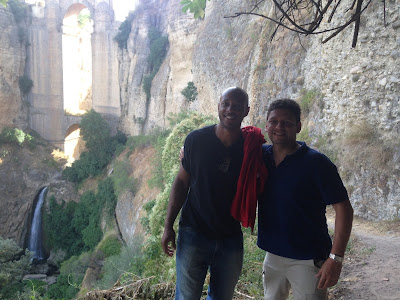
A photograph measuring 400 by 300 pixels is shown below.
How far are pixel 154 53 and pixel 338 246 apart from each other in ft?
76.0

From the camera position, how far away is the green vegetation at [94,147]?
22.8 m

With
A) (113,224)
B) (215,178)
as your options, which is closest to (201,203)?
(215,178)

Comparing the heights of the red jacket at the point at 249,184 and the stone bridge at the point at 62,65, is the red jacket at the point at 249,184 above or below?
below

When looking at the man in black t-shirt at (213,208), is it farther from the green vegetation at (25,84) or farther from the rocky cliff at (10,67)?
the green vegetation at (25,84)

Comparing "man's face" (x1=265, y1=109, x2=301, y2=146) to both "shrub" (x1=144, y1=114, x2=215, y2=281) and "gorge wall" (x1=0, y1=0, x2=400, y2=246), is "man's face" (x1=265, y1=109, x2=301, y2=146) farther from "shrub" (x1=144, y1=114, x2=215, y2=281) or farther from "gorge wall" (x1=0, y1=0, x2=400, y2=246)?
"shrub" (x1=144, y1=114, x2=215, y2=281)

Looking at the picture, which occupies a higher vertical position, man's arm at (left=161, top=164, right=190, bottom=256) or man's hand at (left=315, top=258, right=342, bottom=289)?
man's arm at (left=161, top=164, right=190, bottom=256)

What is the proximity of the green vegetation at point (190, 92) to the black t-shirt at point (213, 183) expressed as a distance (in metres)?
16.6

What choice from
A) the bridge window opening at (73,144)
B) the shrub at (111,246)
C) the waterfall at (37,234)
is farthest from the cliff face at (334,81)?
the bridge window opening at (73,144)

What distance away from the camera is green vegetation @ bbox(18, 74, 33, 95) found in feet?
80.4

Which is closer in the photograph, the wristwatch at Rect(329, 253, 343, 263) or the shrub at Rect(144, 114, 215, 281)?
the wristwatch at Rect(329, 253, 343, 263)

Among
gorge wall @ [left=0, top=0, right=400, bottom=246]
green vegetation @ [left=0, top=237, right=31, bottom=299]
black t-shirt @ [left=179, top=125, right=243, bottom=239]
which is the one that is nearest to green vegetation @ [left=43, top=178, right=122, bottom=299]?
gorge wall @ [left=0, top=0, right=400, bottom=246]

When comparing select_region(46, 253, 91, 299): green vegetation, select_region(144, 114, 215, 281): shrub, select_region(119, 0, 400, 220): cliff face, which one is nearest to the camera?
select_region(144, 114, 215, 281): shrub

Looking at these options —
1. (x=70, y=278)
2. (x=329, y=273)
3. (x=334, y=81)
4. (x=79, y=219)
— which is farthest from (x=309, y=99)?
(x=79, y=219)

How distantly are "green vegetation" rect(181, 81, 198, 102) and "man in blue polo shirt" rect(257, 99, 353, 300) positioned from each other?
16720 mm
